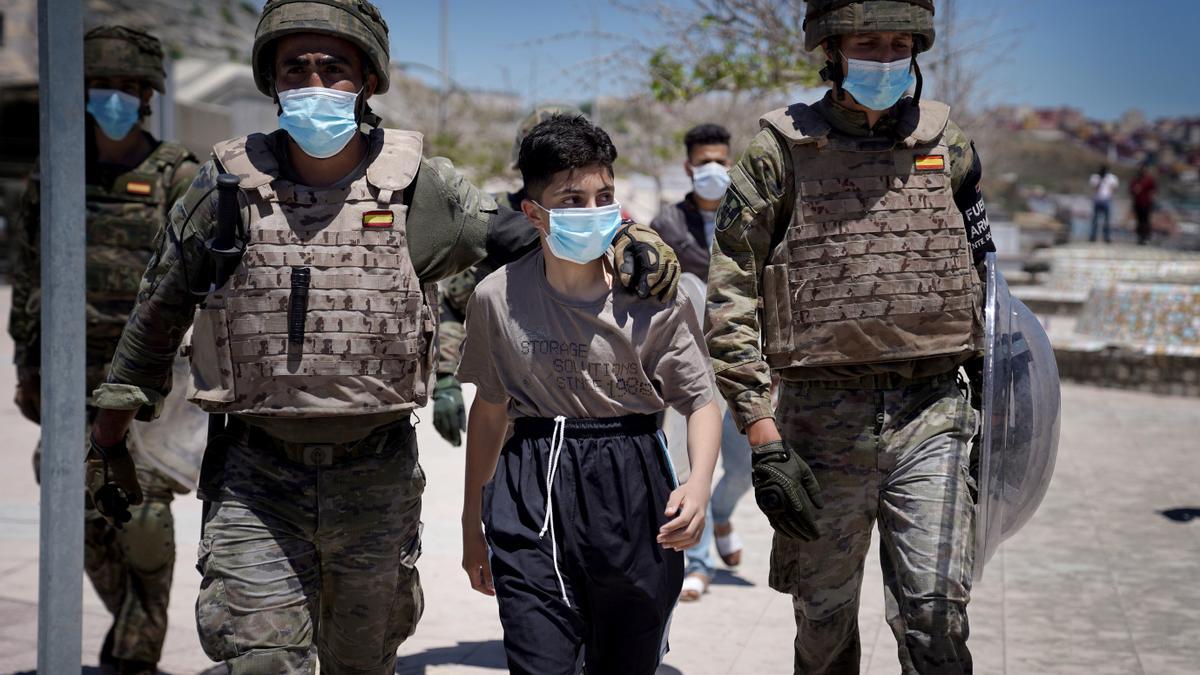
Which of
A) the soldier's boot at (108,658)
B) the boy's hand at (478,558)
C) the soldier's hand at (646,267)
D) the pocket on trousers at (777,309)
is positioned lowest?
the soldier's boot at (108,658)

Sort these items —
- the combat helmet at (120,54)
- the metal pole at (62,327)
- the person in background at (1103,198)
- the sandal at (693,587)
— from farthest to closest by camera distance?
the person in background at (1103,198), the sandal at (693,587), the combat helmet at (120,54), the metal pole at (62,327)

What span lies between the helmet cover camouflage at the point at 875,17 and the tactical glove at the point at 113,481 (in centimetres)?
224

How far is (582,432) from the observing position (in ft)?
10.6

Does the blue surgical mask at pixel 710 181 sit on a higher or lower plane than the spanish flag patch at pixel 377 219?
higher

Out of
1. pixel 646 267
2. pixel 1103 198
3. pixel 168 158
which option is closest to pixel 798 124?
pixel 646 267

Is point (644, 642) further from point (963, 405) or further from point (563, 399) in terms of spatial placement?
point (963, 405)

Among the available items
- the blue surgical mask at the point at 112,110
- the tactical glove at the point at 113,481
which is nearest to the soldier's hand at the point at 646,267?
the tactical glove at the point at 113,481

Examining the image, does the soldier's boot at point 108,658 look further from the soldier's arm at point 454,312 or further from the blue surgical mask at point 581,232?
the blue surgical mask at point 581,232

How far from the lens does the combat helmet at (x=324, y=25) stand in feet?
11.2

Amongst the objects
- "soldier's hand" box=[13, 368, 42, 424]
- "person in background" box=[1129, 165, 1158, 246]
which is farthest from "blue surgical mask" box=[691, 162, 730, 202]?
"person in background" box=[1129, 165, 1158, 246]

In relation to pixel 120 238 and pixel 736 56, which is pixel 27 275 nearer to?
pixel 120 238

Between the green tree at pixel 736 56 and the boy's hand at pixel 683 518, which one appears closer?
the boy's hand at pixel 683 518

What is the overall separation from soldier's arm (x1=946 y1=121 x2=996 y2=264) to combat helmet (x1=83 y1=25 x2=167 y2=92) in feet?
10.2

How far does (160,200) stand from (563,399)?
2.62 meters
